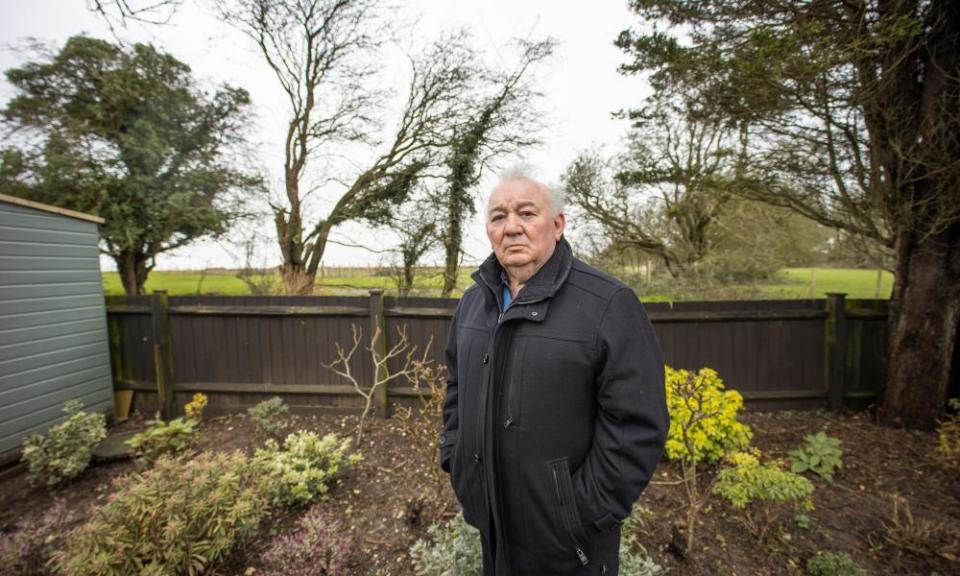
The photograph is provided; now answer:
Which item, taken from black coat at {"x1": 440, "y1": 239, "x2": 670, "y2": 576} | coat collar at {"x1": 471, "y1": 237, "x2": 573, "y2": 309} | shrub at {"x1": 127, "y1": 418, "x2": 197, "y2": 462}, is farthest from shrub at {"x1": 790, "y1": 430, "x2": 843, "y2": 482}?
shrub at {"x1": 127, "y1": 418, "x2": 197, "y2": 462}

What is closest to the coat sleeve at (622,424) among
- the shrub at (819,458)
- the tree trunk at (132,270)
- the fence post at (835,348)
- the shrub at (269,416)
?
the shrub at (819,458)

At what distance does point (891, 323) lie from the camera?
14.0ft

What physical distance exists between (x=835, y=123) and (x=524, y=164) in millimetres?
4484

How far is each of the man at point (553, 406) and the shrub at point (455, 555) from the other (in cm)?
60

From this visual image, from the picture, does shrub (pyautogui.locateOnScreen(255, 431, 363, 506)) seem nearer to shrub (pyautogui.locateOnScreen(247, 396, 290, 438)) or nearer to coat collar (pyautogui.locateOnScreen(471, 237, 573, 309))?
shrub (pyautogui.locateOnScreen(247, 396, 290, 438))

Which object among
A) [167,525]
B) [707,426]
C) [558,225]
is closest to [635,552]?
[707,426]

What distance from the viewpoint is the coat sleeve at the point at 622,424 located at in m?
1.21

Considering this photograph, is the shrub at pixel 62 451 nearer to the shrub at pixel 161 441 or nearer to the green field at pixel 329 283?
the shrub at pixel 161 441

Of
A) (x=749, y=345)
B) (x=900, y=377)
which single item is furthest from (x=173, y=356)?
(x=900, y=377)

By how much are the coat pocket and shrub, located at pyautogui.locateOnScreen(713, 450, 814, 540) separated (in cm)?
154

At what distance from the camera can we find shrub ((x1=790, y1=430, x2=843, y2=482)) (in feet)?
10.6

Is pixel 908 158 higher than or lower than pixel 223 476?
higher

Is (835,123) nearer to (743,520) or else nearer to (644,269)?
(743,520)

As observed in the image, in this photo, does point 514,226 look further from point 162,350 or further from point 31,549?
point 162,350
